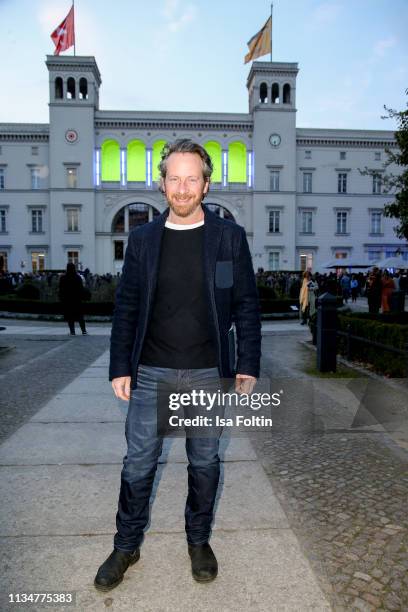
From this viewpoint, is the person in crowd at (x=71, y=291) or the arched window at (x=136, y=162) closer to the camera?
the person in crowd at (x=71, y=291)

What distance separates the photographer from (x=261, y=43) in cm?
4256

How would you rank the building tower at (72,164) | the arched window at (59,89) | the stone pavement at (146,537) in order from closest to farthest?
the stone pavement at (146,537)
the building tower at (72,164)
the arched window at (59,89)

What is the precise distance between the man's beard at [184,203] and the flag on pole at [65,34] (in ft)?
150

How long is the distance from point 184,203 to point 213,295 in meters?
0.47

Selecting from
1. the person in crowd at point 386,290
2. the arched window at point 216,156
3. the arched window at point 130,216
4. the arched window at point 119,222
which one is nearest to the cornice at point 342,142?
the arched window at point 216,156

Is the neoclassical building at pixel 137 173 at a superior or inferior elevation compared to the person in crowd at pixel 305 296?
superior

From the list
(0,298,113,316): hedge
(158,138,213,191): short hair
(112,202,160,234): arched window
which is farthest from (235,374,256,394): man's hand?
(112,202,160,234): arched window

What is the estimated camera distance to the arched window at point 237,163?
1939 inches

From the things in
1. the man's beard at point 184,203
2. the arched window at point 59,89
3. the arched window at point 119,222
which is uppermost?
the arched window at point 59,89

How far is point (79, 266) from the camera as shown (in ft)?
148

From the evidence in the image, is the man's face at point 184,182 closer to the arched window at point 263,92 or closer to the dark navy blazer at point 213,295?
the dark navy blazer at point 213,295

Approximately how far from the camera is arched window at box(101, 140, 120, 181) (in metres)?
48.5

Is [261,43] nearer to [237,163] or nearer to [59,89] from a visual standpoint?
[237,163]

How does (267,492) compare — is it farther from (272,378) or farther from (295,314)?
(295,314)
